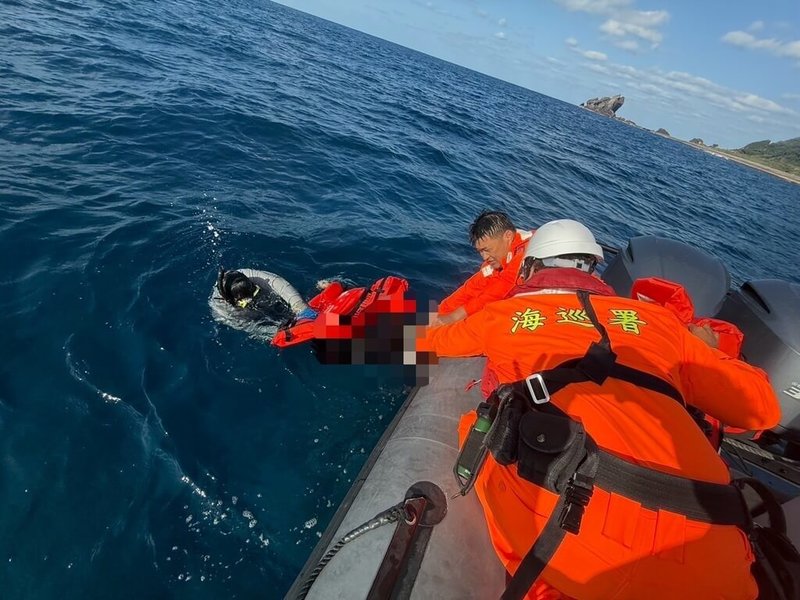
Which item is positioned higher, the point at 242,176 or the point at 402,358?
the point at 402,358

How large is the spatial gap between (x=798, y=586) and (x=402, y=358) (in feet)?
8.46

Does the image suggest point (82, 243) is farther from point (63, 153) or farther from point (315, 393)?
point (315, 393)

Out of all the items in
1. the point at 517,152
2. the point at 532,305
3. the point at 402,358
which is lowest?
the point at 517,152

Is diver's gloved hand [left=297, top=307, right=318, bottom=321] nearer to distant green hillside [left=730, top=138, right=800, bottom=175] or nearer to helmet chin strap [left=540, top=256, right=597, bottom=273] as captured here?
helmet chin strap [left=540, top=256, right=597, bottom=273]

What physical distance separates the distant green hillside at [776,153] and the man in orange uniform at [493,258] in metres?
128

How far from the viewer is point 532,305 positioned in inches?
87.7

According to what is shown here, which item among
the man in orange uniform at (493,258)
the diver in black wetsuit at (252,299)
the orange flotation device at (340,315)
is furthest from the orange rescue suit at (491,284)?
the diver in black wetsuit at (252,299)

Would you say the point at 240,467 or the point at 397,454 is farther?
the point at 240,467

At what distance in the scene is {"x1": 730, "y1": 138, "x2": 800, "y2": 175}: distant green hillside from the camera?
352 ft

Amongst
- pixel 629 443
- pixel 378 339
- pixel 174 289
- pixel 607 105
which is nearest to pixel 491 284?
pixel 378 339

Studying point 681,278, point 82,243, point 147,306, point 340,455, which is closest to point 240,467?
point 340,455

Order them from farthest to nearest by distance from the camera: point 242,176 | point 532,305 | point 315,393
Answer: point 242,176, point 315,393, point 532,305

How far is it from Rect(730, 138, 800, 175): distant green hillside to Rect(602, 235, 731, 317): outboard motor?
12698cm

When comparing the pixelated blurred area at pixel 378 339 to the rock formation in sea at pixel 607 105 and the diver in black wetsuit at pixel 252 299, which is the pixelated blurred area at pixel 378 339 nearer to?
the diver in black wetsuit at pixel 252 299
